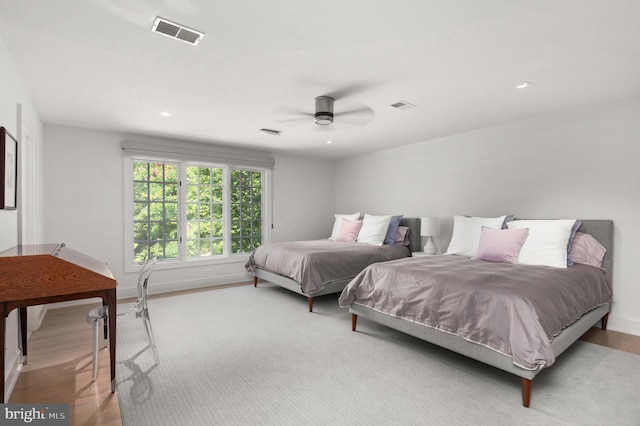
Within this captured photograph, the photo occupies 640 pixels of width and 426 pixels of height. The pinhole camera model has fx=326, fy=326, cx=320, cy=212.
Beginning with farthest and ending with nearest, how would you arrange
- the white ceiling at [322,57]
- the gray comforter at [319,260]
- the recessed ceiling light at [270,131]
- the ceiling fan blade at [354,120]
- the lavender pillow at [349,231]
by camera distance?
the lavender pillow at [349,231], the recessed ceiling light at [270,131], the gray comforter at [319,260], the ceiling fan blade at [354,120], the white ceiling at [322,57]

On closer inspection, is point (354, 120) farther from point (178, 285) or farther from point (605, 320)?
point (178, 285)

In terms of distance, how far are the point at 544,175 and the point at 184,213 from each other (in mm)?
5071

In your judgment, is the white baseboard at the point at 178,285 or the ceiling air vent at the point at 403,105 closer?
the ceiling air vent at the point at 403,105

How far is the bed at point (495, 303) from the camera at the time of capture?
6.93ft

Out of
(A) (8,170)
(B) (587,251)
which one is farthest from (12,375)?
(B) (587,251)

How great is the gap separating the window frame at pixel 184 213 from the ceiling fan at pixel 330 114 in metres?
2.14

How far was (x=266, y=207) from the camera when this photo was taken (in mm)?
6102

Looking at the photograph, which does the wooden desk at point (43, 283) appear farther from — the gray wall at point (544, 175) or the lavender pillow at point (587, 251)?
the gray wall at point (544, 175)

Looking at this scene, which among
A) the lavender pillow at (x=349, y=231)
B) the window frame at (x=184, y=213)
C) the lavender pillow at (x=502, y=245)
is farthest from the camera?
the lavender pillow at (x=349, y=231)

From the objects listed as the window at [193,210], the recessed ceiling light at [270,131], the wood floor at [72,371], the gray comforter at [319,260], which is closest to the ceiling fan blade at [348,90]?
the recessed ceiling light at [270,131]

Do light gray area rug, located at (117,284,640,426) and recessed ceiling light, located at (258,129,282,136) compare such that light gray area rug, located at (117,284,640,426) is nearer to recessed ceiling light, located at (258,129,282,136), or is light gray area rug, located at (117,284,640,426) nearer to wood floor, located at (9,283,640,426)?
wood floor, located at (9,283,640,426)

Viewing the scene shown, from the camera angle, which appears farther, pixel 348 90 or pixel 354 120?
pixel 354 120

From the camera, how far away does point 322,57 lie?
2.41 metres

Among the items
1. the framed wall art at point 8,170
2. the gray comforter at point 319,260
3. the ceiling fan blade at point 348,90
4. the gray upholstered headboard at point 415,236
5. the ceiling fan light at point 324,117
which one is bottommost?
the gray comforter at point 319,260
